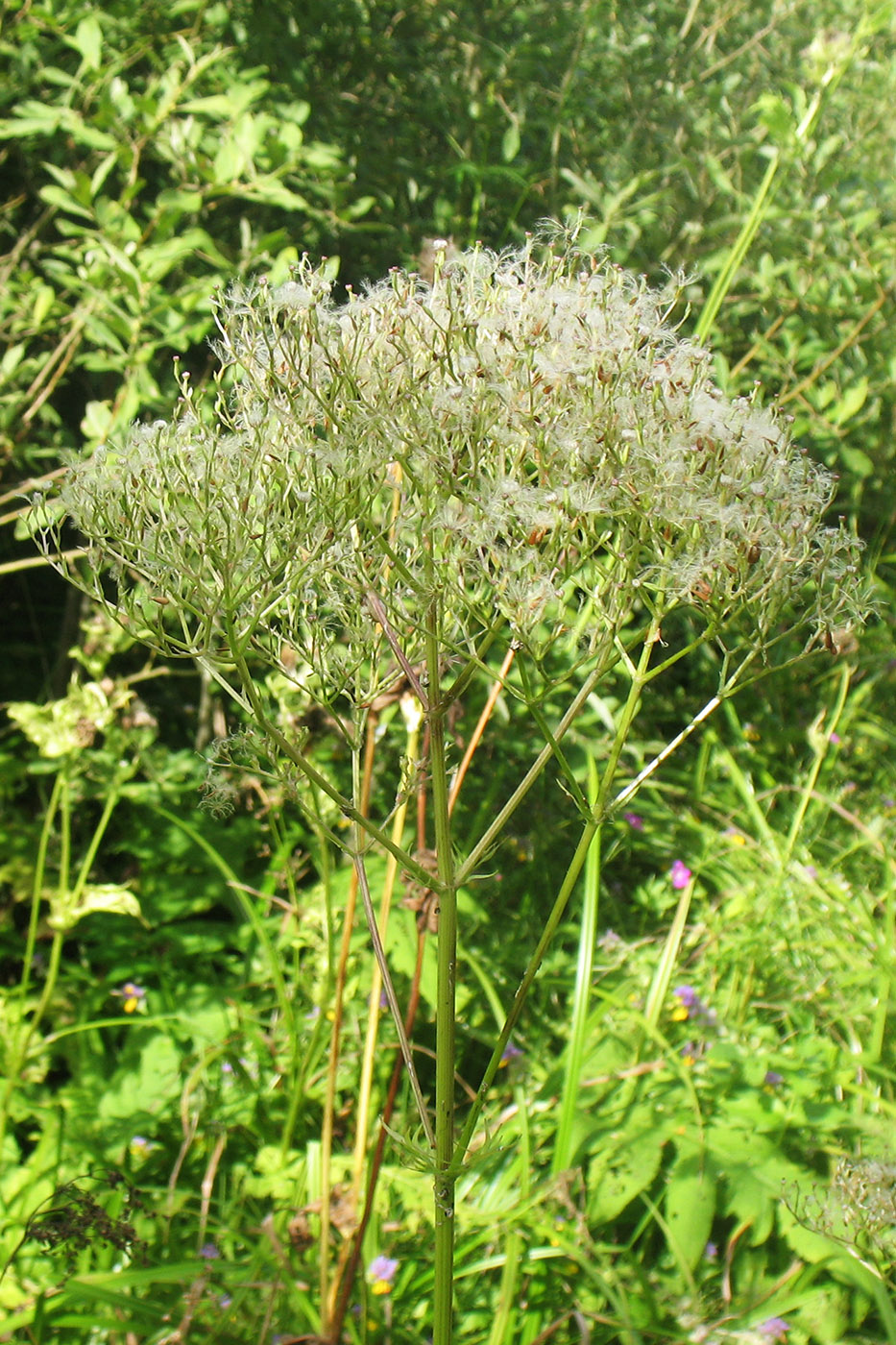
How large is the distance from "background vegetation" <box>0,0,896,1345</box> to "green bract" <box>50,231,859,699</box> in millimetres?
676

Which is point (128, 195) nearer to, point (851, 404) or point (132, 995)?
point (132, 995)

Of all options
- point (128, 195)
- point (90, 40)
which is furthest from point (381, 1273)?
point (90, 40)

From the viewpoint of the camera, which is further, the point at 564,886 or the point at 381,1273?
the point at 381,1273

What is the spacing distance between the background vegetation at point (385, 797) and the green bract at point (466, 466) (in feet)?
2.22

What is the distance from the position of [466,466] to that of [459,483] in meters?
0.03

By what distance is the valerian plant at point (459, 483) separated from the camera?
94cm

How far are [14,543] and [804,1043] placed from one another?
2601mm

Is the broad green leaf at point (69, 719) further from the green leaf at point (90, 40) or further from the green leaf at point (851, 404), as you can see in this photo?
the green leaf at point (851, 404)

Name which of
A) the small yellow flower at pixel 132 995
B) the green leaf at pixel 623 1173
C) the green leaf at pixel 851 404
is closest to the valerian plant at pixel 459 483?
the green leaf at pixel 623 1173

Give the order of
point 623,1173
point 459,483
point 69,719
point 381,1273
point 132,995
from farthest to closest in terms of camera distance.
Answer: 1. point 132,995
2. point 69,719
3. point 623,1173
4. point 381,1273
5. point 459,483

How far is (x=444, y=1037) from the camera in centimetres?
101

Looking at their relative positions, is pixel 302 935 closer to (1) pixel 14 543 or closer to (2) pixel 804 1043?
(2) pixel 804 1043

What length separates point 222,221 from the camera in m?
3.06

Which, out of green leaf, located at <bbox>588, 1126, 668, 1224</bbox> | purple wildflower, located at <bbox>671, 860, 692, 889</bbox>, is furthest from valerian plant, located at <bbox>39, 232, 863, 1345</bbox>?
purple wildflower, located at <bbox>671, 860, 692, 889</bbox>
